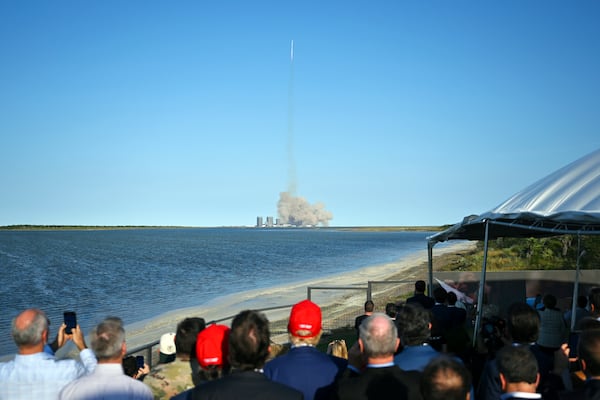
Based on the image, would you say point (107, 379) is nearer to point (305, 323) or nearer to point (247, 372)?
→ point (247, 372)

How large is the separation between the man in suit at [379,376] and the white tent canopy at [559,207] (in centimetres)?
554

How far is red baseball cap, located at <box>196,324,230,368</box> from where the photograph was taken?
3.79 meters

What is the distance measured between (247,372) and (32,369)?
169 centimetres

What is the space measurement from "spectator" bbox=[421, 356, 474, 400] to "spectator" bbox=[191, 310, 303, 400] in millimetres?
789

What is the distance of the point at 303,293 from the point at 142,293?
12.9m

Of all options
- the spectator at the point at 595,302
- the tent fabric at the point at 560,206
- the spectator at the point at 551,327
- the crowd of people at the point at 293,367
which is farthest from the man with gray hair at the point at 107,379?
the tent fabric at the point at 560,206

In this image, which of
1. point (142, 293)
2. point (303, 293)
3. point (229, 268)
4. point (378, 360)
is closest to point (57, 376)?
point (378, 360)

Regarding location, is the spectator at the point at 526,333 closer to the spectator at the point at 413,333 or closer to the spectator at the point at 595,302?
the spectator at the point at 413,333

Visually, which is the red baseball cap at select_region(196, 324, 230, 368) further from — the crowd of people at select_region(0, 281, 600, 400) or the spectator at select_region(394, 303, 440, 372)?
the spectator at select_region(394, 303, 440, 372)

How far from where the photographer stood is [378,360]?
359 cm

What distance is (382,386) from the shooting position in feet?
11.4

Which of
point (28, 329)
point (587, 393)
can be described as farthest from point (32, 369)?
point (587, 393)

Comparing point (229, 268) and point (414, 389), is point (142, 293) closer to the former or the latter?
point (229, 268)

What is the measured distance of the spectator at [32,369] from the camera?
150 inches
